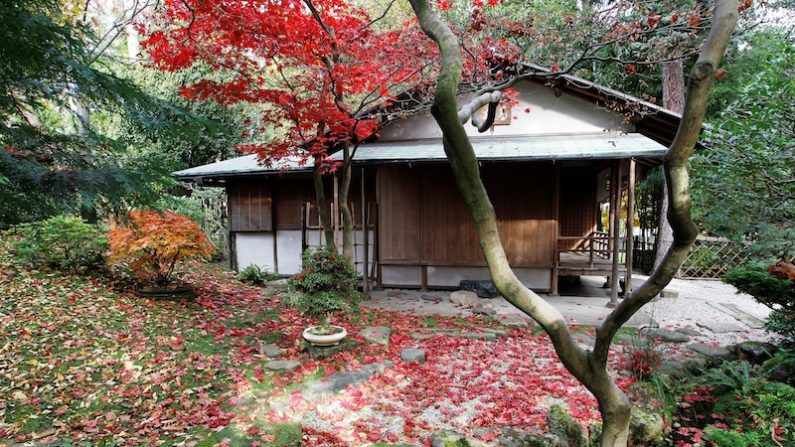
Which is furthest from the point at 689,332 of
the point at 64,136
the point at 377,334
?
the point at 64,136

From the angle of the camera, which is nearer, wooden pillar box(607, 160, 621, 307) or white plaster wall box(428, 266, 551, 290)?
wooden pillar box(607, 160, 621, 307)

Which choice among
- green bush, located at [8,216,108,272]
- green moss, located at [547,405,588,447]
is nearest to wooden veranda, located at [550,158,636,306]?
green moss, located at [547,405,588,447]

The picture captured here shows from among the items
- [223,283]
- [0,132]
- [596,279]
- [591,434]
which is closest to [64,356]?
[0,132]

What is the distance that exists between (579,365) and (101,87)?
15.0 ft

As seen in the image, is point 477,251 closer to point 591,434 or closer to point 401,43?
point 401,43

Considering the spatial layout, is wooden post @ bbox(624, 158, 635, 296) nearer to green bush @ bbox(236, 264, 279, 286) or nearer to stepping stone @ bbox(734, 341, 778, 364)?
stepping stone @ bbox(734, 341, 778, 364)

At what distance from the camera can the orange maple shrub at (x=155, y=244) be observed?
6344 millimetres

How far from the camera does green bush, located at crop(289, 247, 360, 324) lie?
539 centimetres

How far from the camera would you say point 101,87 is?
388 centimetres

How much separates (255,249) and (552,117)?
Answer: 7922 mm

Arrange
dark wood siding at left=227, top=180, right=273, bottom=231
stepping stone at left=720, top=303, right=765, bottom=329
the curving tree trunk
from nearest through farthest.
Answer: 1. the curving tree trunk
2. stepping stone at left=720, top=303, right=765, bottom=329
3. dark wood siding at left=227, top=180, right=273, bottom=231

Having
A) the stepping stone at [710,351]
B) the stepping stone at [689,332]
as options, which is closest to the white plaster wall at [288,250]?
the stepping stone at [689,332]

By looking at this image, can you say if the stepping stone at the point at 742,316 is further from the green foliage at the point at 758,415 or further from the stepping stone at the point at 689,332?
the green foliage at the point at 758,415

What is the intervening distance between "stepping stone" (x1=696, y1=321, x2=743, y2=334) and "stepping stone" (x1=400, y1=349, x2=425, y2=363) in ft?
15.6
